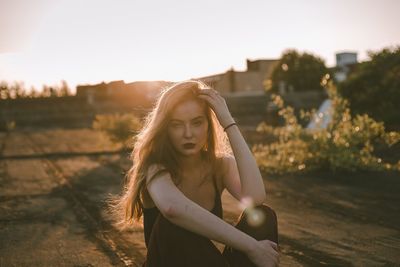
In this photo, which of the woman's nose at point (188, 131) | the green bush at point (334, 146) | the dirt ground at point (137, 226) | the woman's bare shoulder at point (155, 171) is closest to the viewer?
the woman's bare shoulder at point (155, 171)

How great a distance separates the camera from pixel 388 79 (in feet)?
33.2

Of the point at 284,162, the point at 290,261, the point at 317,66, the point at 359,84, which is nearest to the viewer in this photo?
the point at 290,261

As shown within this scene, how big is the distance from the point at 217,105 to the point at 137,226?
2.25m

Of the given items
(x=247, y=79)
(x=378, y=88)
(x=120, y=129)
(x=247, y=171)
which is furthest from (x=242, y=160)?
(x=247, y=79)

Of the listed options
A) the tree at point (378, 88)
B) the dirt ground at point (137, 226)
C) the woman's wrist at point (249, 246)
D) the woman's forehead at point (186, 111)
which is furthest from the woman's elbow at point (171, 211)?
the tree at point (378, 88)

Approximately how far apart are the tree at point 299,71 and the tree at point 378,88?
930 inches

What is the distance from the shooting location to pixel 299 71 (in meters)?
35.6

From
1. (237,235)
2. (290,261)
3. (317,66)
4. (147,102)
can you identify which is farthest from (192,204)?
(317,66)

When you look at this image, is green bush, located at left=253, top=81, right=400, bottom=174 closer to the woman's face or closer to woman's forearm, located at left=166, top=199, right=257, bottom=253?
the woman's face

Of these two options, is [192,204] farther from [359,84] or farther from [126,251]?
[359,84]

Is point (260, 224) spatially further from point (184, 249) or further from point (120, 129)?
point (120, 129)

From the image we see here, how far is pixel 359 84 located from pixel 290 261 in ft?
28.1

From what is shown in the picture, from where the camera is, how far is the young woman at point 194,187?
1977mm

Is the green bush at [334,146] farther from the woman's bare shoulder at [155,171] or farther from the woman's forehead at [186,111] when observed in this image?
the woman's bare shoulder at [155,171]
